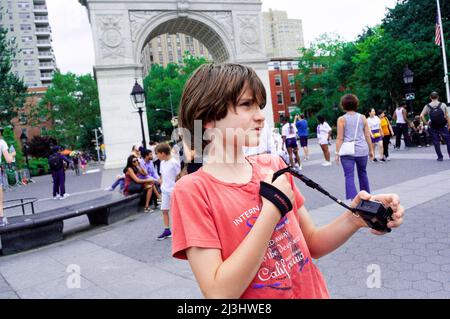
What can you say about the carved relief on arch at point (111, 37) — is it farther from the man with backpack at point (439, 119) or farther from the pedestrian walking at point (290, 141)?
the man with backpack at point (439, 119)

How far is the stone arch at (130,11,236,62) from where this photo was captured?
23.5 meters

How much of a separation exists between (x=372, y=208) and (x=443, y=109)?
10089mm

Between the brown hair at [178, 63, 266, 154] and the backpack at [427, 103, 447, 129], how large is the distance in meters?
10.1

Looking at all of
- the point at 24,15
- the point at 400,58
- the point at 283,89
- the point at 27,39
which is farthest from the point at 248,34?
the point at 24,15

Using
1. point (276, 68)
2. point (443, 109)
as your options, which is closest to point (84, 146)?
point (276, 68)

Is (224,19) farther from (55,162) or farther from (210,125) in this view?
(210,125)

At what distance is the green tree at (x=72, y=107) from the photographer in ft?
208

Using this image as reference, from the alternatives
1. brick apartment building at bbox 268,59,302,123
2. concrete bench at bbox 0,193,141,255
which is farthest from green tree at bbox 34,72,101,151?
concrete bench at bbox 0,193,141,255

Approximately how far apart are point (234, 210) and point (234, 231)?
0.23 ft

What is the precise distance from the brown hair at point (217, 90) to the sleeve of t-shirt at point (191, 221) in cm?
25

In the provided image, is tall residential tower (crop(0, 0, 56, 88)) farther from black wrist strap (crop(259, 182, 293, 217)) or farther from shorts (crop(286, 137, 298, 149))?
black wrist strap (crop(259, 182, 293, 217))

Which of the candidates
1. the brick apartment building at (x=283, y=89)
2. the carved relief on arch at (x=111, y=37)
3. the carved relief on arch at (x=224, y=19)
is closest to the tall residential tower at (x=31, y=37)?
the brick apartment building at (x=283, y=89)

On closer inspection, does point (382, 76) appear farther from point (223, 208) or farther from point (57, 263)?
point (223, 208)

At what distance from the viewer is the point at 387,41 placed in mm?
31750
